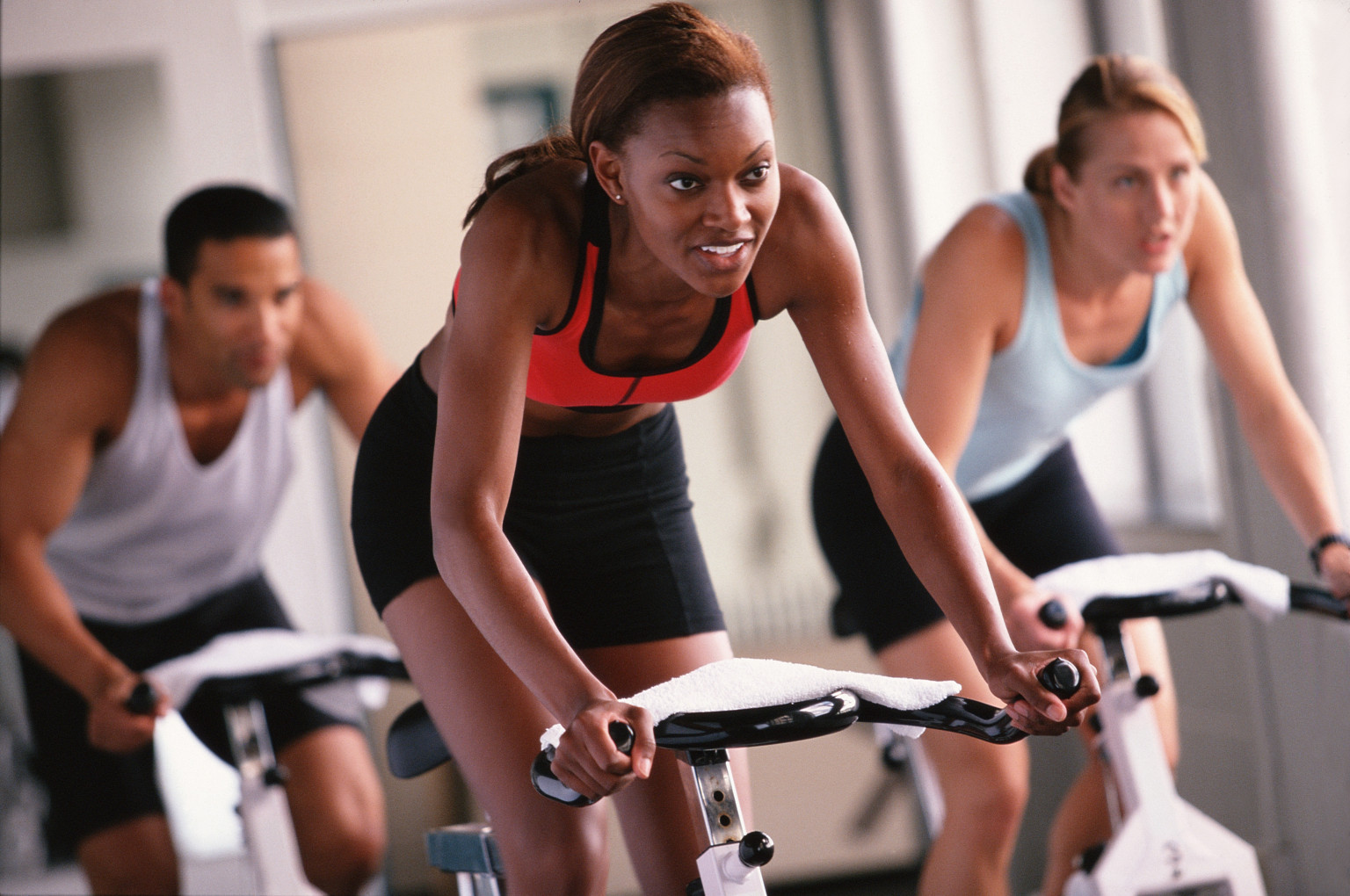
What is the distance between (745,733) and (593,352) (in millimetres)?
353

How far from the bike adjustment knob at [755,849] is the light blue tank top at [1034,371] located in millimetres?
785

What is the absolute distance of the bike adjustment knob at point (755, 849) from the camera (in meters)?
0.79

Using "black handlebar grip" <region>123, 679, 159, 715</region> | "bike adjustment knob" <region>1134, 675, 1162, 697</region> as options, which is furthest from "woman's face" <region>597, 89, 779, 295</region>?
"black handlebar grip" <region>123, 679, 159, 715</region>

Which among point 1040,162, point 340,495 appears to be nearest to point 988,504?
point 1040,162

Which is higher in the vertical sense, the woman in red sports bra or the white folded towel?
the woman in red sports bra

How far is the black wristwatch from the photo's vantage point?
1.40m

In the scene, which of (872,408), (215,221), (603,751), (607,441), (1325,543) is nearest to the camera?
(603,751)

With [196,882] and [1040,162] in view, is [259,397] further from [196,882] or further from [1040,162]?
[1040,162]

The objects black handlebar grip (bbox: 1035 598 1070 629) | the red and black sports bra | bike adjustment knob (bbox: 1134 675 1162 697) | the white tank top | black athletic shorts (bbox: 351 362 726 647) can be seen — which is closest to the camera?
the red and black sports bra

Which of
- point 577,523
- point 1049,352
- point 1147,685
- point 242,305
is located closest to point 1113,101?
point 1049,352

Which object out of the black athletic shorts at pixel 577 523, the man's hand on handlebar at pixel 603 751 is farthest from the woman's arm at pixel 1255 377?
the man's hand on handlebar at pixel 603 751

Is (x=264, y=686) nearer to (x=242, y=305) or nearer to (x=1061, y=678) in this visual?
(x=242, y=305)

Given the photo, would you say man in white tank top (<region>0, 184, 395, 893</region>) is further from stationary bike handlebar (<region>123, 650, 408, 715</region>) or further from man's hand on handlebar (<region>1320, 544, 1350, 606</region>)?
man's hand on handlebar (<region>1320, 544, 1350, 606</region>)

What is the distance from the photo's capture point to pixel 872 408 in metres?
1.00
